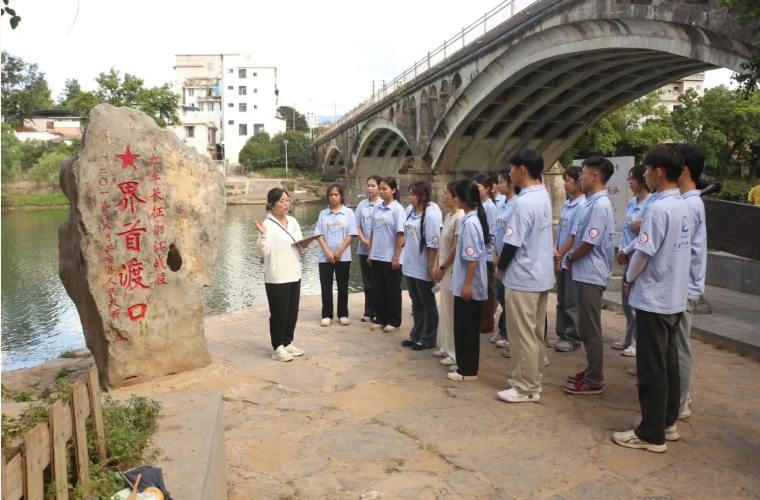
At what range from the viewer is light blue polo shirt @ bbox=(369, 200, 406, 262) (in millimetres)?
6312

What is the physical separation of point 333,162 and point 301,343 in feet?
143

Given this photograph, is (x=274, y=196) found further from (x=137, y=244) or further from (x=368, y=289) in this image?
(x=368, y=289)

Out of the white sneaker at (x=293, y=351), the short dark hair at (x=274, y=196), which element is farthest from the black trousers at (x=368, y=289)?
the short dark hair at (x=274, y=196)

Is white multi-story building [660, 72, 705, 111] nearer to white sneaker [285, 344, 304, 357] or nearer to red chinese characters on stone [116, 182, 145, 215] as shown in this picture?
white sneaker [285, 344, 304, 357]

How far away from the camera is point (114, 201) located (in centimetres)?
473

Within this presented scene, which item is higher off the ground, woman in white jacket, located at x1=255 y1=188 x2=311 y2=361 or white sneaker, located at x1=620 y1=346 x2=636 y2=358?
woman in white jacket, located at x1=255 y1=188 x2=311 y2=361

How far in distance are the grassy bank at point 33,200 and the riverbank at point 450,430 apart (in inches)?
1186

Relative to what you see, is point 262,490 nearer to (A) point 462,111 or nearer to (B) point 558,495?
(B) point 558,495

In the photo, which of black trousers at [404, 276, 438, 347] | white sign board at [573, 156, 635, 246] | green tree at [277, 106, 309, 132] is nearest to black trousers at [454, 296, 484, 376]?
black trousers at [404, 276, 438, 347]

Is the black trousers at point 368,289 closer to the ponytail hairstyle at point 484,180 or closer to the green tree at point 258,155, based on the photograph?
the ponytail hairstyle at point 484,180

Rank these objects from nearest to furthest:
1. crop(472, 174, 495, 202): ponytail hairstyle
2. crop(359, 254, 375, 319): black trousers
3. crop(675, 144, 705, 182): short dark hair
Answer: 1. crop(675, 144, 705, 182): short dark hair
2. crop(472, 174, 495, 202): ponytail hairstyle
3. crop(359, 254, 375, 319): black trousers

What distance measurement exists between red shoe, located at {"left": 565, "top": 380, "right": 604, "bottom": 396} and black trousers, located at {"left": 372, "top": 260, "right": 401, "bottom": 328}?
2398 millimetres

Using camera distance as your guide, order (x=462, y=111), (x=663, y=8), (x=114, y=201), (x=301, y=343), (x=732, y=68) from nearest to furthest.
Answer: (x=114, y=201) < (x=301, y=343) < (x=732, y=68) < (x=663, y=8) < (x=462, y=111)

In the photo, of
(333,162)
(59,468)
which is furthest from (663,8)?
(333,162)
